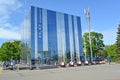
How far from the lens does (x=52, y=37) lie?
66875mm

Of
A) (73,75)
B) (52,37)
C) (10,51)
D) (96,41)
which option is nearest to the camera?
(73,75)

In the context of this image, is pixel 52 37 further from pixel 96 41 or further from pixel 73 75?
pixel 73 75

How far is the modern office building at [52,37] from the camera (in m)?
61.8

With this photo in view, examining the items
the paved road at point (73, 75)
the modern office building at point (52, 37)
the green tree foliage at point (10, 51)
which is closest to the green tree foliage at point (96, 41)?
the modern office building at point (52, 37)

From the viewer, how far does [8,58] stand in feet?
308

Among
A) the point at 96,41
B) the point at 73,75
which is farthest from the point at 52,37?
the point at 73,75

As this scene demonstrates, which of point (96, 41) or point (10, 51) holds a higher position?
point (96, 41)

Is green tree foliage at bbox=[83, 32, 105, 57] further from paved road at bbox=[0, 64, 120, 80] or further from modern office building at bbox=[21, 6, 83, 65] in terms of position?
paved road at bbox=[0, 64, 120, 80]

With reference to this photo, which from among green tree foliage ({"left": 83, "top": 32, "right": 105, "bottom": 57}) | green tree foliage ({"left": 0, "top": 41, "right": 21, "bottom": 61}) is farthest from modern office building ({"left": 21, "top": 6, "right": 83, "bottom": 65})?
green tree foliage ({"left": 0, "top": 41, "right": 21, "bottom": 61})

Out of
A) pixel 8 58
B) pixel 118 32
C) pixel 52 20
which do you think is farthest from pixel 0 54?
pixel 118 32

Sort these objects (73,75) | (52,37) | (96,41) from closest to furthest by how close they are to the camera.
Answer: (73,75)
(52,37)
(96,41)

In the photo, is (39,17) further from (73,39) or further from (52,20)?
(73,39)

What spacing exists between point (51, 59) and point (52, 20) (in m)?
11.2

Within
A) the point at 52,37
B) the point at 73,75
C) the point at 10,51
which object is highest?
the point at 52,37
